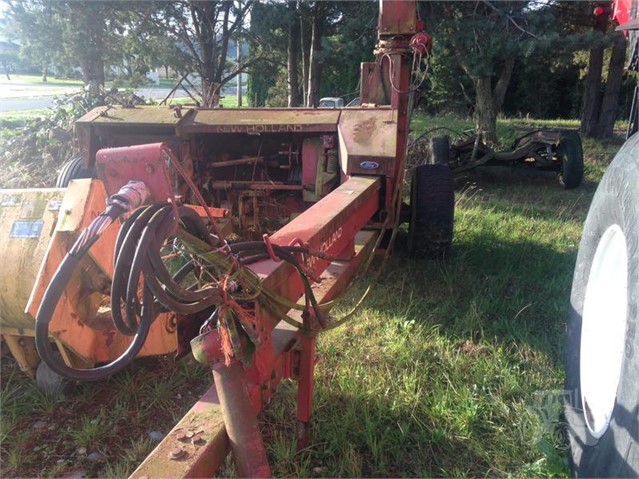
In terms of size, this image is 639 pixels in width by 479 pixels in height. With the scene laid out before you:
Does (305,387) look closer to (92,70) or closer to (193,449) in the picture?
(193,449)

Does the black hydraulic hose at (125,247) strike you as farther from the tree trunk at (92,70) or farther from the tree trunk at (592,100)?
the tree trunk at (592,100)

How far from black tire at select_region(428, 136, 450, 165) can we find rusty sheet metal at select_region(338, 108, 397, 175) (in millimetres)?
3478

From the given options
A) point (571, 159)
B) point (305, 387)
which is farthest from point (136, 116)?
point (571, 159)

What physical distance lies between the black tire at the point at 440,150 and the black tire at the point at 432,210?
2.89 metres

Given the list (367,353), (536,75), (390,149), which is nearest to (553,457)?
(367,353)

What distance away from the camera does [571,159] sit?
7598 millimetres

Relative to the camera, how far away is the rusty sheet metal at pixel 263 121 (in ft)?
12.9

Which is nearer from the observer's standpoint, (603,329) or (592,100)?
(603,329)

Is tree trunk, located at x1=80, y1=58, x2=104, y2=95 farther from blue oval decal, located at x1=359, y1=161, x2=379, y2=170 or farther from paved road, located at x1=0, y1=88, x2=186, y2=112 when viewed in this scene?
blue oval decal, located at x1=359, y1=161, x2=379, y2=170

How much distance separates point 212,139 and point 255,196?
2.18 ft

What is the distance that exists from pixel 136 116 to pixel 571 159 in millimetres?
5872

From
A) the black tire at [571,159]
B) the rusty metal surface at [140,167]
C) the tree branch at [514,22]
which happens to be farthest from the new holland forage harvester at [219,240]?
the tree branch at [514,22]

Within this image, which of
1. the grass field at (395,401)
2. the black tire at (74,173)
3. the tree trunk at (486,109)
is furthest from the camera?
the tree trunk at (486,109)

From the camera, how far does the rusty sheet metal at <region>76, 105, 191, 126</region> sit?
163 inches
